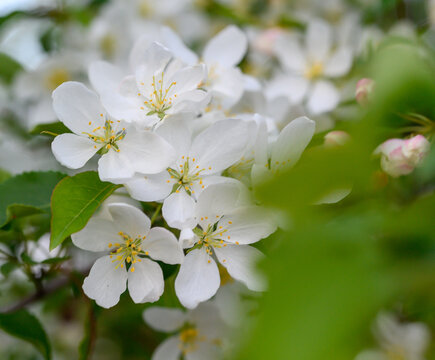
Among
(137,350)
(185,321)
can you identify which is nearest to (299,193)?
(185,321)

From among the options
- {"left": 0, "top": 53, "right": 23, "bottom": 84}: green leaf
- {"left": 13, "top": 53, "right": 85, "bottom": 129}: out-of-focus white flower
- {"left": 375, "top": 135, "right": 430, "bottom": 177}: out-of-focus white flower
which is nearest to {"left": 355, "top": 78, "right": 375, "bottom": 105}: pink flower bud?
{"left": 375, "top": 135, "right": 430, "bottom": 177}: out-of-focus white flower

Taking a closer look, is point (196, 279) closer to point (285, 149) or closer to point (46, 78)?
point (285, 149)

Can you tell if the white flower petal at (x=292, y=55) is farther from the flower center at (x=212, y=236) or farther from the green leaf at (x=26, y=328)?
the green leaf at (x=26, y=328)

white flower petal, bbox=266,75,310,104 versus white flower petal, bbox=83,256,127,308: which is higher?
white flower petal, bbox=83,256,127,308

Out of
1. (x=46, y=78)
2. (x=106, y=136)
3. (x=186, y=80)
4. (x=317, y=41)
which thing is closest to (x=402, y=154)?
(x=186, y=80)

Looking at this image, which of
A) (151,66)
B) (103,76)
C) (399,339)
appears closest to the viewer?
(151,66)

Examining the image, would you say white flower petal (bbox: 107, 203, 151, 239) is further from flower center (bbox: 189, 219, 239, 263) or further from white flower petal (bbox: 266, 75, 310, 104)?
white flower petal (bbox: 266, 75, 310, 104)
